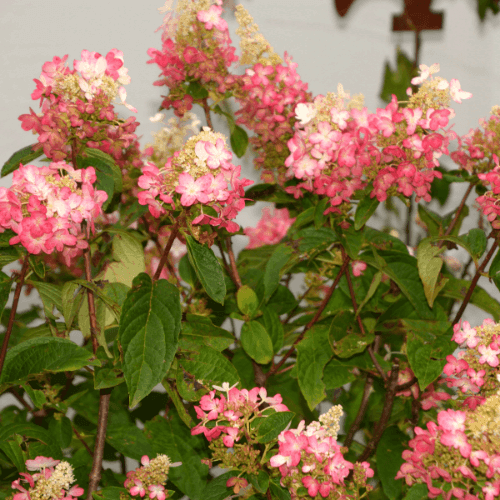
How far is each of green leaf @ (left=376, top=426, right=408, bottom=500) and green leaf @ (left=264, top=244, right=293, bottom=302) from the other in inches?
14.0

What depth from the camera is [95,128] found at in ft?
2.36

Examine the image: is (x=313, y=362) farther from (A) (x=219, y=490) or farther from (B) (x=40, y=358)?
(B) (x=40, y=358)

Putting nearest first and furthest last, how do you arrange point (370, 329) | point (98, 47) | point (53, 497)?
1. point (53, 497)
2. point (370, 329)
3. point (98, 47)

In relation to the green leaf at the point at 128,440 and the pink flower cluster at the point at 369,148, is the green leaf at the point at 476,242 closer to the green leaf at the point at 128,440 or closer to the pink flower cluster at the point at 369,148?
the pink flower cluster at the point at 369,148

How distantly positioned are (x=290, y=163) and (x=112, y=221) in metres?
0.56

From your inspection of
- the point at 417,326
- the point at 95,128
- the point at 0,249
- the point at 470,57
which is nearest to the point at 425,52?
the point at 470,57

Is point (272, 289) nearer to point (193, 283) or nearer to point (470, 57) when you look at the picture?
point (193, 283)

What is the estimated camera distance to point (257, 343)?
33.2 inches

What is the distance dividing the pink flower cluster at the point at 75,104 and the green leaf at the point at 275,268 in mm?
355

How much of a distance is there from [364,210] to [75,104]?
19.0 inches

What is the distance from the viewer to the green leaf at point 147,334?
1.95ft

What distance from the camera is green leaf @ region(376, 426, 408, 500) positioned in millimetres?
855

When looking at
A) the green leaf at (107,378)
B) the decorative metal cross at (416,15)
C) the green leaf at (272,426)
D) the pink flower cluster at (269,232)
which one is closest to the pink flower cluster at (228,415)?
the green leaf at (272,426)

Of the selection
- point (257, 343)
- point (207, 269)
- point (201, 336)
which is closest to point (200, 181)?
point (207, 269)
